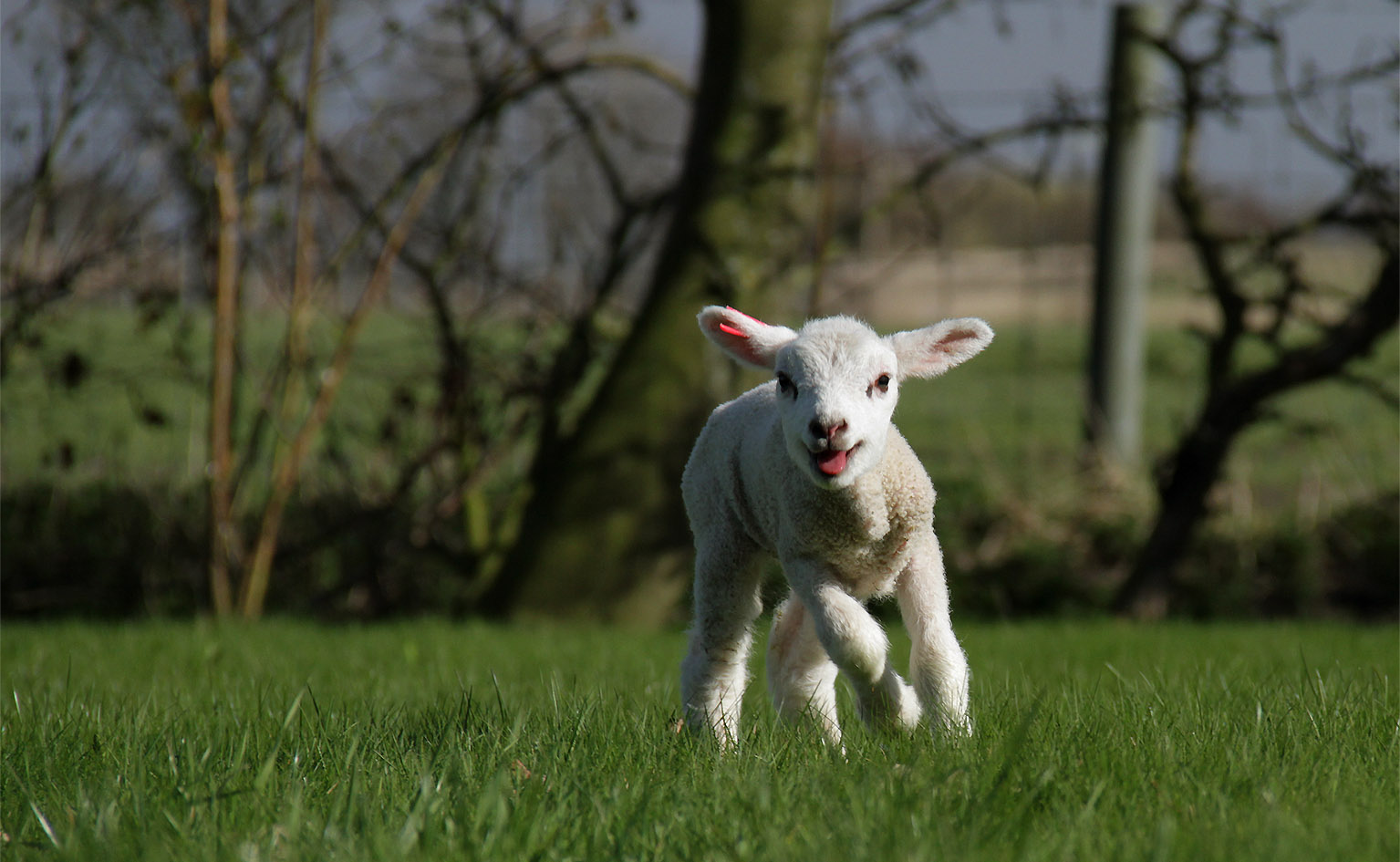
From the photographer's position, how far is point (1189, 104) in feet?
21.1

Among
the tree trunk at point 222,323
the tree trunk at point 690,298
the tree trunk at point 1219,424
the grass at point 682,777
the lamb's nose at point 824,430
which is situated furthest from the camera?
the tree trunk at point 690,298

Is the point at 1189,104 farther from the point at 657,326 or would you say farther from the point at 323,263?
the point at 323,263

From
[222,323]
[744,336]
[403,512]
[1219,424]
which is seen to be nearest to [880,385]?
[744,336]

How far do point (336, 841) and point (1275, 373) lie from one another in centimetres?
570

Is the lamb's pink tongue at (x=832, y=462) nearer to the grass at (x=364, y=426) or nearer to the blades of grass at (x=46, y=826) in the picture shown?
the blades of grass at (x=46, y=826)

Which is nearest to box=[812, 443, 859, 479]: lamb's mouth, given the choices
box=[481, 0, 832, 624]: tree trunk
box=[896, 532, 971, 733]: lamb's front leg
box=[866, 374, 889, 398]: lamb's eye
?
box=[866, 374, 889, 398]: lamb's eye

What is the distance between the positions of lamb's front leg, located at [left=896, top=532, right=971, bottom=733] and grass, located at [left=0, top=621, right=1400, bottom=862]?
0.31 feet

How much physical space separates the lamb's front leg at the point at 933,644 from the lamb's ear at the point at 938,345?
0.40 m

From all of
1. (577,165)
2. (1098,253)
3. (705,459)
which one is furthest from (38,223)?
(1098,253)

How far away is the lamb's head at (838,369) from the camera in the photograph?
253cm

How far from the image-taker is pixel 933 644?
286cm

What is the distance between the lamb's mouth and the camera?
252 cm

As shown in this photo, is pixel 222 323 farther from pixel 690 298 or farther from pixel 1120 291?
pixel 1120 291

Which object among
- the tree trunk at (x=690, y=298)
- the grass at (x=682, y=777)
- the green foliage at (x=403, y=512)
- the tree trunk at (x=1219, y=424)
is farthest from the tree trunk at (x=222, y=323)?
the tree trunk at (x=1219, y=424)
